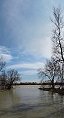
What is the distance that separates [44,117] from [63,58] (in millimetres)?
17427

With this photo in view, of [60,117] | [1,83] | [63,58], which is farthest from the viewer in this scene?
[1,83]

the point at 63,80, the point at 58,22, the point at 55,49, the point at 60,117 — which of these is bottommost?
the point at 60,117

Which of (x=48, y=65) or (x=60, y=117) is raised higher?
(x=48, y=65)

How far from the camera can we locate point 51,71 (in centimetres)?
7912

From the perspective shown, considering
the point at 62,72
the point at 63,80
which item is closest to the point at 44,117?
the point at 63,80

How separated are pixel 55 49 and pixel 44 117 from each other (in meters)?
19.0

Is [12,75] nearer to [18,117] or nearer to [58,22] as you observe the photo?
[58,22]

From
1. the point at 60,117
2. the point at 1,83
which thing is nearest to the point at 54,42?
the point at 60,117

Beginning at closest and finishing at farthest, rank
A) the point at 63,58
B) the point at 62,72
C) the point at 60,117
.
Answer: the point at 60,117
the point at 63,58
the point at 62,72

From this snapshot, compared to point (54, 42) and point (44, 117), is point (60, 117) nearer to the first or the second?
point (44, 117)

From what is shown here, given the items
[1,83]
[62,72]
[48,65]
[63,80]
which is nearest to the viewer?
[63,80]

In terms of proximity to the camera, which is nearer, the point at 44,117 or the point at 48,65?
the point at 44,117

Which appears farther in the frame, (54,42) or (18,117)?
(54,42)

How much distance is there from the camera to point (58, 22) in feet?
110
